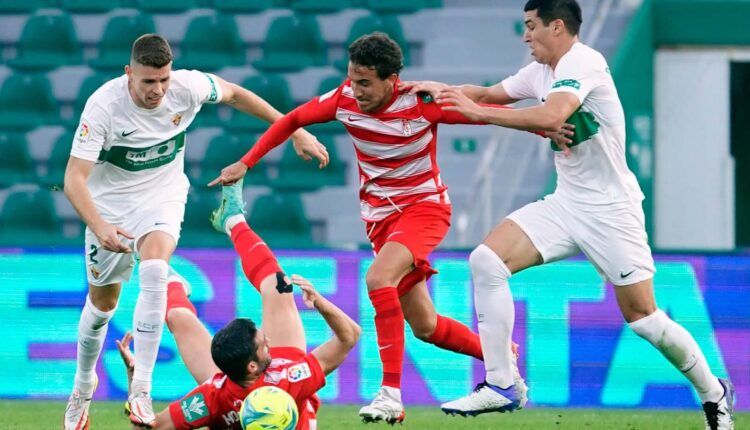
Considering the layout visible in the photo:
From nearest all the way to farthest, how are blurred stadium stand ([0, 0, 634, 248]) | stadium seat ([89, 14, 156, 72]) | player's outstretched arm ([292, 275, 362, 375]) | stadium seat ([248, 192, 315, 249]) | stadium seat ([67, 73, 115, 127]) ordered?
player's outstretched arm ([292, 275, 362, 375])
stadium seat ([248, 192, 315, 249])
blurred stadium stand ([0, 0, 634, 248])
stadium seat ([67, 73, 115, 127])
stadium seat ([89, 14, 156, 72])

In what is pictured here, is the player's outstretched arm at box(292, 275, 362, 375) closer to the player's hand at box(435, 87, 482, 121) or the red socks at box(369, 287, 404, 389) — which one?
the red socks at box(369, 287, 404, 389)

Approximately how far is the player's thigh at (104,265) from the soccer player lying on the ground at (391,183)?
881 millimetres

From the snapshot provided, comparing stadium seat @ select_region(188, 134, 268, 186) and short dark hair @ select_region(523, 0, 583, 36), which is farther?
stadium seat @ select_region(188, 134, 268, 186)

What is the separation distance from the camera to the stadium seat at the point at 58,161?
1275 cm

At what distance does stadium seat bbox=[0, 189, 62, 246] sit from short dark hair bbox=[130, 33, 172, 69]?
6.22m

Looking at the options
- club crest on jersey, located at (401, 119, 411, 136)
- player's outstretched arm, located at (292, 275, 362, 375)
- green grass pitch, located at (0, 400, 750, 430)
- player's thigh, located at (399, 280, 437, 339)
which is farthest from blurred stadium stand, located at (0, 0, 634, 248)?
player's outstretched arm, located at (292, 275, 362, 375)

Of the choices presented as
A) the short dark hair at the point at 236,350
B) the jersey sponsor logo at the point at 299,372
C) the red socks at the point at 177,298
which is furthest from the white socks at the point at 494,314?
the red socks at the point at 177,298

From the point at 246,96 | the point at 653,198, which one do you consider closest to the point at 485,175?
the point at 653,198

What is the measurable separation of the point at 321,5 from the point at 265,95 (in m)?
1.32

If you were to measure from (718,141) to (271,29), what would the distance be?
4541mm

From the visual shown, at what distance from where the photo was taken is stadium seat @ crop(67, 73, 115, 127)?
1309cm

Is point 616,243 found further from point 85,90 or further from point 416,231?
point 85,90

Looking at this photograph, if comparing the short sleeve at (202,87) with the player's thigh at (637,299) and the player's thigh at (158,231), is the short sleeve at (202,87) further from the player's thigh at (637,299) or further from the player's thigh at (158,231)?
the player's thigh at (637,299)

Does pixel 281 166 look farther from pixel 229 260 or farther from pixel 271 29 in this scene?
pixel 229 260
